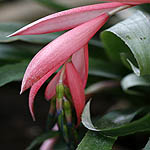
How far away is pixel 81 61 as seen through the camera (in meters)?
0.70

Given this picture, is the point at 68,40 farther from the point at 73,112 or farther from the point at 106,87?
the point at 106,87

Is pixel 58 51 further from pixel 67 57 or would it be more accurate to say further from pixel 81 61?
pixel 81 61

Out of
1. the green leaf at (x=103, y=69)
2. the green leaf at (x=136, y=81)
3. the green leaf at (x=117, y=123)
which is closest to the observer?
the green leaf at (x=117, y=123)

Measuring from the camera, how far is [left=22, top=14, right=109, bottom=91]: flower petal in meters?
0.57

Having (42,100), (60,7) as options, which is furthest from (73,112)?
(42,100)

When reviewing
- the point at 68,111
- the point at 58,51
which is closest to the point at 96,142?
the point at 68,111

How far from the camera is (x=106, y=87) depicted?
1.08m

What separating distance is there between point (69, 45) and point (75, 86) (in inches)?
4.6

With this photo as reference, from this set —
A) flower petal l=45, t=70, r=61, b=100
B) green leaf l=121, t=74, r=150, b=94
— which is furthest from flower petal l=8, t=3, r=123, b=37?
green leaf l=121, t=74, r=150, b=94

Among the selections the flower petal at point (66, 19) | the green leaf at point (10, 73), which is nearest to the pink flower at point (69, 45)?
the flower petal at point (66, 19)

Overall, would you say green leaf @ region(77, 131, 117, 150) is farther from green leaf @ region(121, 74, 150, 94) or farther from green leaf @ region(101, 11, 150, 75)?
green leaf @ region(121, 74, 150, 94)

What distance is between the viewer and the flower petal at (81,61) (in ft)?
2.23

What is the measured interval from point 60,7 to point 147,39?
670 millimetres

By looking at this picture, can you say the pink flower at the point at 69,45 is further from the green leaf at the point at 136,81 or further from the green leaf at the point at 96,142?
the green leaf at the point at 136,81
